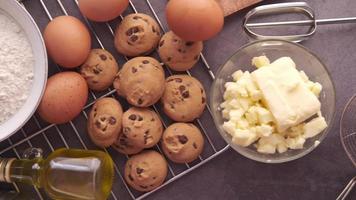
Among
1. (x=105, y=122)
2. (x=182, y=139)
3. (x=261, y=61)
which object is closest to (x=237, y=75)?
(x=261, y=61)

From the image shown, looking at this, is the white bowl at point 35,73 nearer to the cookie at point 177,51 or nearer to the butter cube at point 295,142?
the cookie at point 177,51

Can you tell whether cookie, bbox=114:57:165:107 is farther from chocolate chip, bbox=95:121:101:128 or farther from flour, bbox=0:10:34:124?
flour, bbox=0:10:34:124

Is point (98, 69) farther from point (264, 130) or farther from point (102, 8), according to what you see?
point (264, 130)

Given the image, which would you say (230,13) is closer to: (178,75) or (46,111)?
(178,75)

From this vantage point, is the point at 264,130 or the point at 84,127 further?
the point at 84,127

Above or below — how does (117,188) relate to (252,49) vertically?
below

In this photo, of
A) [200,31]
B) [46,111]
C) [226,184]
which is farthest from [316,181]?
[46,111]
